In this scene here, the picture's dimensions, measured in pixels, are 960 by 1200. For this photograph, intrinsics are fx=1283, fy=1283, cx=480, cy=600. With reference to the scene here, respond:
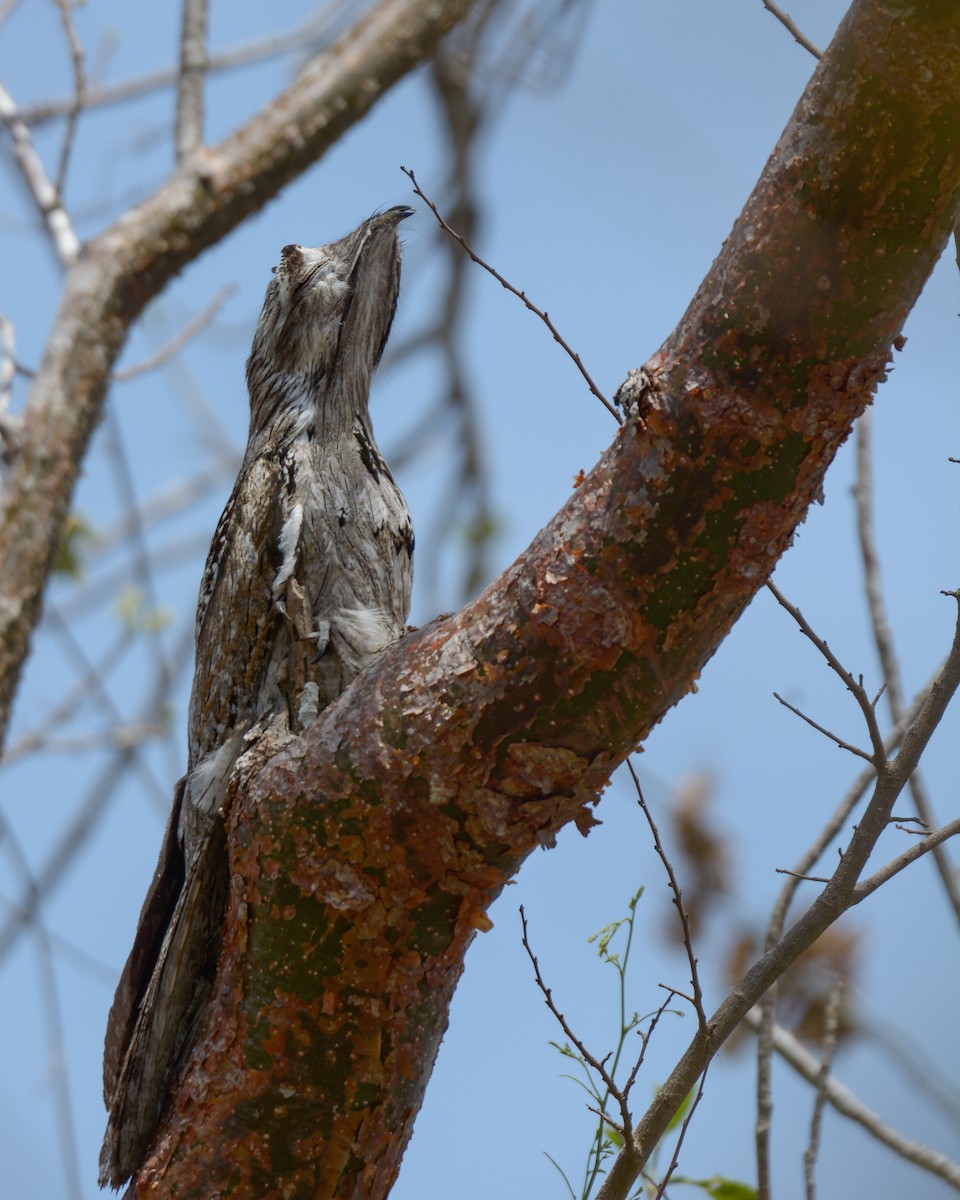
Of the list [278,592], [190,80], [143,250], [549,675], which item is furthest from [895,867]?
[190,80]

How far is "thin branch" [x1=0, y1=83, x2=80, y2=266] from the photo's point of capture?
5.20m

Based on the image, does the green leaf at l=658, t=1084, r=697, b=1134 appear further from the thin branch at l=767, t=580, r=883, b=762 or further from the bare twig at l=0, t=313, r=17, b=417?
the bare twig at l=0, t=313, r=17, b=417

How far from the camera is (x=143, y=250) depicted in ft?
15.4

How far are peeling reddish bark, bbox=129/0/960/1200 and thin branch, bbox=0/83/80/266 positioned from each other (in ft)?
11.0

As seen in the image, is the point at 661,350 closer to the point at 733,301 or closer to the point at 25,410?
the point at 733,301

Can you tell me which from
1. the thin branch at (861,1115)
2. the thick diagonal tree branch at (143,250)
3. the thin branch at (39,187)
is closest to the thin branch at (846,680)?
the thin branch at (861,1115)

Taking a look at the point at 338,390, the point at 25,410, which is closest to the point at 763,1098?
the point at 338,390

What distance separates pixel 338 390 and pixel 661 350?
161cm

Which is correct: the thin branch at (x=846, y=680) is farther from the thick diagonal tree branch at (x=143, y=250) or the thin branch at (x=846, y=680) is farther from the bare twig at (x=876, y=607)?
the thick diagonal tree branch at (x=143, y=250)

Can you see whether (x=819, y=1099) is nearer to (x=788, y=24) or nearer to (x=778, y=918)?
(x=778, y=918)

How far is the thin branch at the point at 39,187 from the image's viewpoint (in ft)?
17.0

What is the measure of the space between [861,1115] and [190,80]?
4.71 metres

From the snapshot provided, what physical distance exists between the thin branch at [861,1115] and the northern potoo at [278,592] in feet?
3.84

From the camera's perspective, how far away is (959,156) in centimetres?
183
